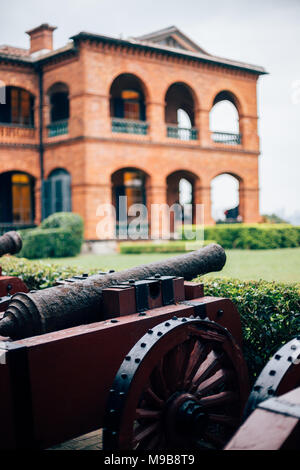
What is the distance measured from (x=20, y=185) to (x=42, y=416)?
21480 mm

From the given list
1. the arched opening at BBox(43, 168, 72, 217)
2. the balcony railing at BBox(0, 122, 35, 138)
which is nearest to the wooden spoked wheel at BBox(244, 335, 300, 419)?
the arched opening at BBox(43, 168, 72, 217)

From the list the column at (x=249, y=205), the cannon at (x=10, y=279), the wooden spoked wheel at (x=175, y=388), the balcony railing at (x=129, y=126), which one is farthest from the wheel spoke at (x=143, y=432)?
the column at (x=249, y=205)

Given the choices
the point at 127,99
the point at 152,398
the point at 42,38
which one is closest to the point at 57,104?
the point at 42,38

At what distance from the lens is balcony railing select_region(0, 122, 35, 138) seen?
848 inches

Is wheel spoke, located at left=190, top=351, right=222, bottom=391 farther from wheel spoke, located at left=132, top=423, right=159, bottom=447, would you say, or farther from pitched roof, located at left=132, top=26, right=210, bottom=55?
pitched roof, located at left=132, top=26, right=210, bottom=55

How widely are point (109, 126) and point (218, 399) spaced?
18.5 metres

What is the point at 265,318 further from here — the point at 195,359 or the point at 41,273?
the point at 41,273

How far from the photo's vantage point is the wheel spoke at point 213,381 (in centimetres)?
324

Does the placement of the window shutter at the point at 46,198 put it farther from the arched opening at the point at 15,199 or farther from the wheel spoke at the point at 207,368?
the wheel spoke at the point at 207,368

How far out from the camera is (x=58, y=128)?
2155 cm

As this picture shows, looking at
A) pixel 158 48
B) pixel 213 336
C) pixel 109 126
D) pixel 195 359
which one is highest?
pixel 158 48

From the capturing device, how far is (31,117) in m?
23.2

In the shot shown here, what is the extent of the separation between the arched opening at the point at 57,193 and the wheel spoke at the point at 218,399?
17.7 meters
